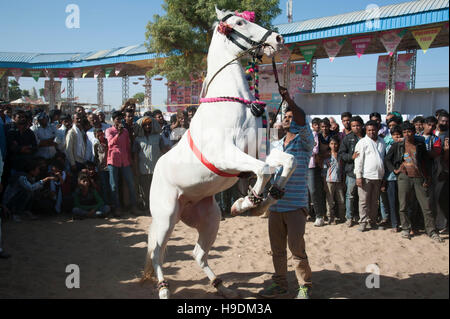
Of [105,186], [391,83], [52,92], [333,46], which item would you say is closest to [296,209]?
[105,186]

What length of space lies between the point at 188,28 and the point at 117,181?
24.8 ft

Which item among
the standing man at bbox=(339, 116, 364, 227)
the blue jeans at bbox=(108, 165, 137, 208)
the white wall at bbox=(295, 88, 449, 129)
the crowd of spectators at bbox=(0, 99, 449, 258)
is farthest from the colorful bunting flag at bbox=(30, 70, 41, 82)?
the standing man at bbox=(339, 116, 364, 227)

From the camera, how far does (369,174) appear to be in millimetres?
5621

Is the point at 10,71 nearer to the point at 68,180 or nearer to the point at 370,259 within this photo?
the point at 68,180

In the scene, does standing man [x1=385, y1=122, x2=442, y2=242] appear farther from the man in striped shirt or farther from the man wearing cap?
the man wearing cap

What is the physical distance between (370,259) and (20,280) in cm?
407

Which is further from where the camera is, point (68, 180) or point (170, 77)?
point (170, 77)

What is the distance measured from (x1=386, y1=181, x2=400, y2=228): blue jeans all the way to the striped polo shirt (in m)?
3.05

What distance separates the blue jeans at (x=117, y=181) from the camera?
6504mm

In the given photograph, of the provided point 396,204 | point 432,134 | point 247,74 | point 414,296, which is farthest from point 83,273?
point 432,134

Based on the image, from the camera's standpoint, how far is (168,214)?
3.24 m

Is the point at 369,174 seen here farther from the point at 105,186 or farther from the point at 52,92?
the point at 52,92

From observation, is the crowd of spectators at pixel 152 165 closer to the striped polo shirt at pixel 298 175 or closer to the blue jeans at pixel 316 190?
the blue jeans at pixel 316 190

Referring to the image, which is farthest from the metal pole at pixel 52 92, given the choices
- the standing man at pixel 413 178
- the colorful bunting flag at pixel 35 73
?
the standing man at pixel 413 178
